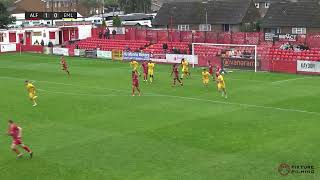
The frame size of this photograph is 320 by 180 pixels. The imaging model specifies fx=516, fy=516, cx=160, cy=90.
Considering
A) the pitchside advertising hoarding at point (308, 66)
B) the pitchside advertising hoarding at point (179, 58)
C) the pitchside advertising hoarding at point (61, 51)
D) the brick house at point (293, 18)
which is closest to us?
the pitchside advertising hoarding at point (308, 66)

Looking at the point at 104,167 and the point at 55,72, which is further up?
the point at 55,72

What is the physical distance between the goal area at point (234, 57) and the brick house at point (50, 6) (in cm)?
8781

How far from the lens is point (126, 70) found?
51.9 meters

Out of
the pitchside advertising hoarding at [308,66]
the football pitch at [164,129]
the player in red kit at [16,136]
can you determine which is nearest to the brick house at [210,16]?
the pitchside advertising hoarding at [308,66]

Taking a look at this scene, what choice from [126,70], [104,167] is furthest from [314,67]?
[104,167]

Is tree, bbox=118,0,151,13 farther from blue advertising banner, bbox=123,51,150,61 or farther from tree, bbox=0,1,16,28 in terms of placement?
blue advertising banner, bbox=123,51,150,61

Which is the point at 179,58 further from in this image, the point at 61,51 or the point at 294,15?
the point at 294,15

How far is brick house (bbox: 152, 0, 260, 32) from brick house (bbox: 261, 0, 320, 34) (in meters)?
4.76

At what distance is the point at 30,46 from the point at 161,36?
825 inches

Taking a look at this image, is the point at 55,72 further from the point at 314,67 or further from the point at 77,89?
the point at 314,67

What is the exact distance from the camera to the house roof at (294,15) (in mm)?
71625

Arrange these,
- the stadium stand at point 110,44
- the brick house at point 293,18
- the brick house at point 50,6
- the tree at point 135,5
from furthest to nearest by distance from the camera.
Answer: the brick house at point 50,6 < the tree at point 135,5 < the brick house at point 293,18 < the stadium stand at point 110,44

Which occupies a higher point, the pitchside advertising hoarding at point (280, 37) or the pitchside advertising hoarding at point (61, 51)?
the pitchside advertising hoarding at point (280, 37)

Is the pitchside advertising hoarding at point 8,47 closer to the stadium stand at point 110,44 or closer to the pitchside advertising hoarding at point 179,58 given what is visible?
the stadium stand at point 110,44
